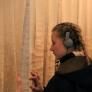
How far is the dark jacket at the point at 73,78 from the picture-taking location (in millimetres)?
1229

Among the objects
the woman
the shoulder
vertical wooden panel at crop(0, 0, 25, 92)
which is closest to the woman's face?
the woman

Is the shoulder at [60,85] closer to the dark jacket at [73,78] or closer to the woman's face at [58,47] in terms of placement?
the dark jacket at [73,78]

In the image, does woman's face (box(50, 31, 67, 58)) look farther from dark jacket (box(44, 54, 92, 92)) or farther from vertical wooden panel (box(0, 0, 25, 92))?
vertical wooden panel (box(0, 0, 25, 92))

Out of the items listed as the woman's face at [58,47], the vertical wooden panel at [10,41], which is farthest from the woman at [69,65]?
the vertical wooden panel at [10,41]

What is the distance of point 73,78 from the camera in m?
1.23

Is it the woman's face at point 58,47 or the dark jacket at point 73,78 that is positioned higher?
the woman's face at point 58,47

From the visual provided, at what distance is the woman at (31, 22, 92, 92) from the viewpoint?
48.6 inches

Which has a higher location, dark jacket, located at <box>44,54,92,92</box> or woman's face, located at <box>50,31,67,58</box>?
woman's face, located at <box>50,31,67,58</box>

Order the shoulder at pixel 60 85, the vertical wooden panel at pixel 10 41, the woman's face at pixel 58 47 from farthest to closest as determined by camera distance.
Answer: the vertical wooden panel at pixel 10 41, the woman's face at pixel 58 47, the shoulder at pixel 60 85

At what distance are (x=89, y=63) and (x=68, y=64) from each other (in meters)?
0.12

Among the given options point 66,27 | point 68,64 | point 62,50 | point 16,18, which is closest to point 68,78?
point 68,64

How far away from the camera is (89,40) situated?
1.91 metres

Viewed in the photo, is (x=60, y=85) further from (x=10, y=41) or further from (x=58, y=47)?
(x=10, y=41)

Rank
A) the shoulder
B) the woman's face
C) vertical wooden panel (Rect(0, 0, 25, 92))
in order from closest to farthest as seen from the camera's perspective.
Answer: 1. the shoulder
2. the woman's face
3. vertical wooden panel (Rect(0, 0, 25, 92))
